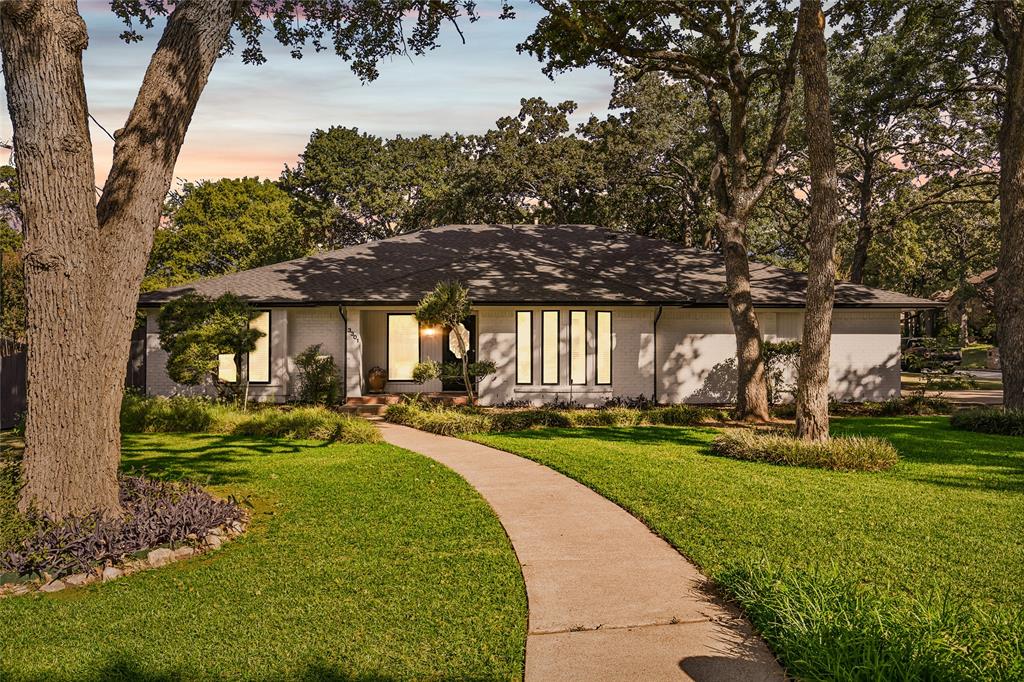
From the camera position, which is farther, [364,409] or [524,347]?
[524,347]

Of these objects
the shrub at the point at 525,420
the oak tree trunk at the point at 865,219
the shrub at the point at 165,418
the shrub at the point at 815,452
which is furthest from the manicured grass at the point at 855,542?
the oak tree trunk at the point at 865,219

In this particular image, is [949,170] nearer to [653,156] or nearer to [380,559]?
[653,156]

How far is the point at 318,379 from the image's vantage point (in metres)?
18.0

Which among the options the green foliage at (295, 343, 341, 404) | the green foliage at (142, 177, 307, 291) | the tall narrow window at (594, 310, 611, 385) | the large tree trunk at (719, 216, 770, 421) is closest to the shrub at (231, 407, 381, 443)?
the green foliage at (295, 343, 341, 404)

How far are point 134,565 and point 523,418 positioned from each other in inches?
387

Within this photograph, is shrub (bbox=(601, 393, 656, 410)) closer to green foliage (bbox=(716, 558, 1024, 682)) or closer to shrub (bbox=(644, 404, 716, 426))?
shrub (bbox=(644, 404, 716, 426))

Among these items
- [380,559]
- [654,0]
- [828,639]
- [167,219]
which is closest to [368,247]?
[654,0]

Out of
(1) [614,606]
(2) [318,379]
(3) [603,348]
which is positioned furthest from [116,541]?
(3) [603,348]

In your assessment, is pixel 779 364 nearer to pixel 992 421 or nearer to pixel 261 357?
pixel 992 421

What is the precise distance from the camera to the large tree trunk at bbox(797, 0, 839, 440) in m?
11.3

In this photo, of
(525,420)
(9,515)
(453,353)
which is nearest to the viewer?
(9,515)

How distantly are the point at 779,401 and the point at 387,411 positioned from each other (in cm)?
→ 1118

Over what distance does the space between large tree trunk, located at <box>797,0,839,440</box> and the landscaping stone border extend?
9071 mm

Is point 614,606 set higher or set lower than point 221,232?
lower
